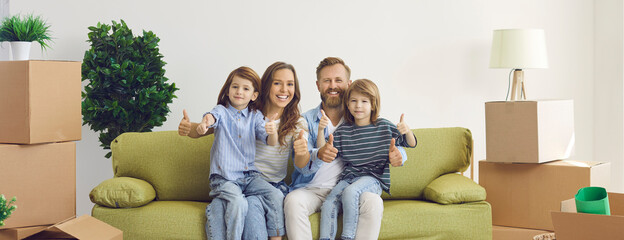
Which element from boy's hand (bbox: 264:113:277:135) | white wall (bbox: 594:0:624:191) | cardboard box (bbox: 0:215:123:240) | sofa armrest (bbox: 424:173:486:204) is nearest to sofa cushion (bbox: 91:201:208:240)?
cardboard box (bbox: 0:215:123:240)

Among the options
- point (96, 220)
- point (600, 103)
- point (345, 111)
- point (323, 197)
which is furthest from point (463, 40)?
point (96, 220)

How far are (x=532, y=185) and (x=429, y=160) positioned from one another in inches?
21.8

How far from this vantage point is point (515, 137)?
3246mm

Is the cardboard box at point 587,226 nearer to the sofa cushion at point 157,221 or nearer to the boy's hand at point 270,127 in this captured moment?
the boy's hand at point 270,127

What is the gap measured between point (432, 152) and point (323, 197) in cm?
71

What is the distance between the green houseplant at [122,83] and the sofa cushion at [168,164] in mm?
364

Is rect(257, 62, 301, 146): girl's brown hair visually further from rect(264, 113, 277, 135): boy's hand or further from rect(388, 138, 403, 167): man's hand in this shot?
rect(388, 138, 403, 167): man's hand

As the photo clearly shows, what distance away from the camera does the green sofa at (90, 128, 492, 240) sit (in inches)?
109

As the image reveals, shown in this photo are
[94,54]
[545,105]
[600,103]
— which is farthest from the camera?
[600,103]

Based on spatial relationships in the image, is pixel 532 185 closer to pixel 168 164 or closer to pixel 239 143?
pixel 239 143

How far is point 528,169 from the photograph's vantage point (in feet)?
10.7

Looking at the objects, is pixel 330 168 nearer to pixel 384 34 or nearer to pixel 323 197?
pixel 323 197

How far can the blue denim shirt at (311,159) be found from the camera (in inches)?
113

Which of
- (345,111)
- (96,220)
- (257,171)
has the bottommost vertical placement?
(96,220)
